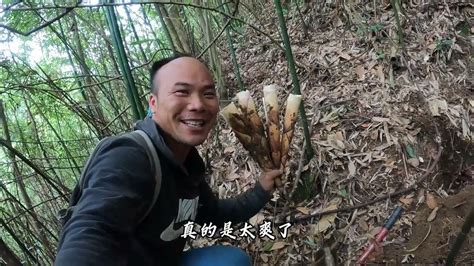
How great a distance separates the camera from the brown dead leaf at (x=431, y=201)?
2.74m

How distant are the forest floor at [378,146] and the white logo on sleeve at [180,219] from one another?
606mm

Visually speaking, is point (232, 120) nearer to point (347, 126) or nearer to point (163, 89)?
point (163, 89)

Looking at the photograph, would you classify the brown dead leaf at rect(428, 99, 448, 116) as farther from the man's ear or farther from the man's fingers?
the man's ear

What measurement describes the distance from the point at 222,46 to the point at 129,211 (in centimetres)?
392

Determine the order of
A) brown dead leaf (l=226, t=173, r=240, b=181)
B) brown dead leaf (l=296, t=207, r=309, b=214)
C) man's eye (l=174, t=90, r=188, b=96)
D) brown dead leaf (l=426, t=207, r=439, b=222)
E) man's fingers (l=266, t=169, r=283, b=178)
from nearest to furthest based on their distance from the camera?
man's eye (l=174, t=90, r=188, b=96), man's fingers (l=266, t=169, r=283, b=178), brown dead leaf (l=426, t=207, r=439, b=222), brown dead leaf (l=296, t=207, r=309, b=214), brown dead leaf (l=226, t=173, r=240, b=181)

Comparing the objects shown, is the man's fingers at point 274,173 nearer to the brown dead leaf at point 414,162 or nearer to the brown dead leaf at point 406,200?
the brown dead leaf at point 406,200

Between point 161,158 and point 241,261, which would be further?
point 241,261

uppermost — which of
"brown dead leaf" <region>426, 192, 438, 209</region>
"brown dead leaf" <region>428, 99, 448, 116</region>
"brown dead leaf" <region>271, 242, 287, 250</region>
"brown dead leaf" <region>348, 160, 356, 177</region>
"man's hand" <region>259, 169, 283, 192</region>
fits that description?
"man's hand" <region>259, 169, 283, 192</region>

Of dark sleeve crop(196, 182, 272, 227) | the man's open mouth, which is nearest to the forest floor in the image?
dark sleeve crop(196, 182, 272, 227)

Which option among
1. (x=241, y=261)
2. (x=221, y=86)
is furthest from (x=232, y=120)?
(x=221, y=86)

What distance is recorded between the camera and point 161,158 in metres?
1.56

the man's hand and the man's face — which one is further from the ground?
the man's face

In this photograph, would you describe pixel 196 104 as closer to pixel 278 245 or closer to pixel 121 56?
pixel 121 56

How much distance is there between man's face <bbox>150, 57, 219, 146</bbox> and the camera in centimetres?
162
